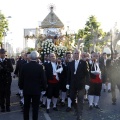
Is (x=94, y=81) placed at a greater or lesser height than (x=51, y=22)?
lesser

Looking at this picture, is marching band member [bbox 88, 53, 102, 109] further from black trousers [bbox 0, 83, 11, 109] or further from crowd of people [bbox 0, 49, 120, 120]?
black trousers [bbox 0, 83, 11, 109]

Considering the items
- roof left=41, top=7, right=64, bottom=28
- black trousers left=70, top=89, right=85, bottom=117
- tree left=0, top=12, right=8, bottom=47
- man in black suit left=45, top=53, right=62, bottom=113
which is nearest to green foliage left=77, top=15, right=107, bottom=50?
tree left=0, top=12, right=8, bottom=47

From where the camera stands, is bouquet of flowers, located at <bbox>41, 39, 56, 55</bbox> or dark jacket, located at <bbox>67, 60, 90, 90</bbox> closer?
dark jacket, located at <bbox>67, 60, 90, 90</bbox>

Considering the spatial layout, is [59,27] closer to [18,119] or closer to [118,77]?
[118,77]

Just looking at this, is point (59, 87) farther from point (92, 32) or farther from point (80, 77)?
point (92, 32)

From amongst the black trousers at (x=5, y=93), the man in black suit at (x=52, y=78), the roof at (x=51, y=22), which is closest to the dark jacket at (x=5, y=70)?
the black trousers at (x=5, y=93)

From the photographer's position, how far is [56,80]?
456 inches

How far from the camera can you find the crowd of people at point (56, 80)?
28.3 ft

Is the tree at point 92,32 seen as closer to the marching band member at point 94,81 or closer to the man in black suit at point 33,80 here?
the marching band member at point 94,81

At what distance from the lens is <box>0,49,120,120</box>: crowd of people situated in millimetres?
8617

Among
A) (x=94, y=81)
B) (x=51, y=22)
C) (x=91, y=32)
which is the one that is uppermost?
(x=51, y=22)

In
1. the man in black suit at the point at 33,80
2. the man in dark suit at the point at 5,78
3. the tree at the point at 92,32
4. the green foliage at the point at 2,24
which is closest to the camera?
the man in black suit at the point at 33,80

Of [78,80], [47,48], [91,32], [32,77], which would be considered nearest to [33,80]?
[32,77]

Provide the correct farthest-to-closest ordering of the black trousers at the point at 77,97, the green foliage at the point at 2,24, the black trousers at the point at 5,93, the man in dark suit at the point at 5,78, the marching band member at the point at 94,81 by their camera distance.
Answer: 1. the green foliage at the point at 2,24
2. the marching band member at the point at 94,81
3. the black trousers at the point at 5,93
4. the man in dark suit at the point at 5,78
5. the black trousers at the point at 77,97
